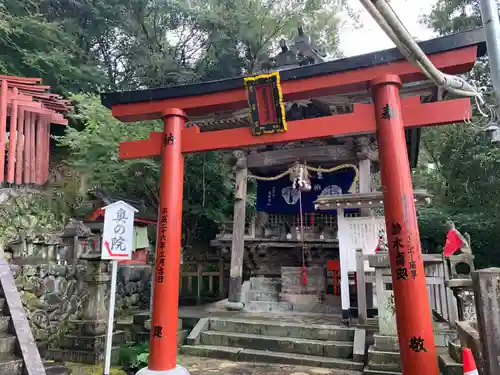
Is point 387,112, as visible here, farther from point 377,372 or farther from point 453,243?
point 377,372

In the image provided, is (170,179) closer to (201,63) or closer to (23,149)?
(23,149)

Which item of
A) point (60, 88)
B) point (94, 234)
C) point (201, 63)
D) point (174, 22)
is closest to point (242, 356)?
point (94, 234)

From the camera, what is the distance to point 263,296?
11.0m

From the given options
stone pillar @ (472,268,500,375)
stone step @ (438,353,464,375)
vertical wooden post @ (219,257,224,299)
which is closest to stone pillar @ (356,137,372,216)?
→ stone step @ (438,353,464,375)

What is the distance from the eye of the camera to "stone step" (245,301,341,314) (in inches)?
386

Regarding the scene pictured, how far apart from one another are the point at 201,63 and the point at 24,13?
9.09 metres

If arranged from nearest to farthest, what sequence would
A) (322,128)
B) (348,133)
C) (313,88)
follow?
(348,133), (322,128), (313,88)

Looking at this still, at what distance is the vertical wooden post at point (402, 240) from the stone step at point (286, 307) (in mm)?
5502

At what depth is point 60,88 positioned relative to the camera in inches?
683

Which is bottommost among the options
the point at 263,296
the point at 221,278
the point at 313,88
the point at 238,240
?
the point at 263,296

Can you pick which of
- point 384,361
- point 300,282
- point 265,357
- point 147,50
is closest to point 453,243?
point 384,361

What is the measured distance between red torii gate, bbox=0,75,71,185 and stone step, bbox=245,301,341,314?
736cm

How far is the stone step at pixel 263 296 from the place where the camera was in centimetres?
1091

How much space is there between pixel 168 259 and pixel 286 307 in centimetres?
545
